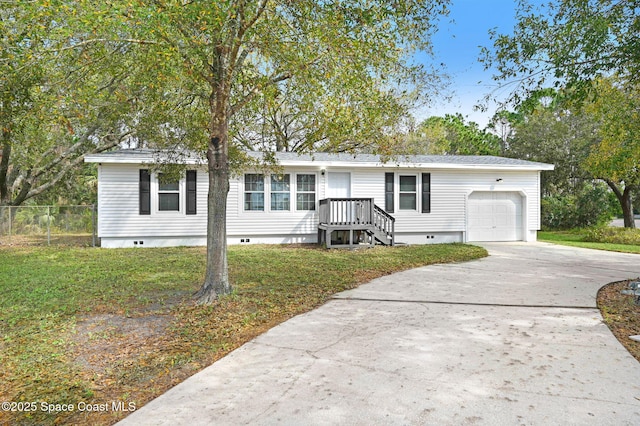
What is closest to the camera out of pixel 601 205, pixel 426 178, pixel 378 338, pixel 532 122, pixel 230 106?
pixel 378 338

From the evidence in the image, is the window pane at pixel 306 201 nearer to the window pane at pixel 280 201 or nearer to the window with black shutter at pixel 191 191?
the window pane at pixel 280 201

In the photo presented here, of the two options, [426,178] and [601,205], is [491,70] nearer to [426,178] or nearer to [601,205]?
[426,178]

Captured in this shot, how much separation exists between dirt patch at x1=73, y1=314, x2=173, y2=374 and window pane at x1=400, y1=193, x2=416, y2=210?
1089 cm

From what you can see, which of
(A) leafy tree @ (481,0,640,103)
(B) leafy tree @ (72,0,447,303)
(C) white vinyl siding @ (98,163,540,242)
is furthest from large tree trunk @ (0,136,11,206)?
(A) leafy tree @ (481,0,640,103)

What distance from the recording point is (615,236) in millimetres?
15438

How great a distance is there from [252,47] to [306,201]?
29.3 ft

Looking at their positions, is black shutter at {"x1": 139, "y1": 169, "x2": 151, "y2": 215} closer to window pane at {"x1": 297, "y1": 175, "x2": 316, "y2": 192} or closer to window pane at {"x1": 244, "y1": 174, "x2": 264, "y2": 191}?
window pane at {"x1": 244, "y1": 174, "x2": 264, "y2": 191}

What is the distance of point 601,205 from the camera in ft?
65.1

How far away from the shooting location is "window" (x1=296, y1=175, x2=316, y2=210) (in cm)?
1401

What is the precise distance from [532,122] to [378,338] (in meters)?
24.6

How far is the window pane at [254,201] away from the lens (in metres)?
13.6

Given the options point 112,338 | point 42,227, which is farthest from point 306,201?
point 42,227

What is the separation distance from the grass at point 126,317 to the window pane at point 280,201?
368 cm

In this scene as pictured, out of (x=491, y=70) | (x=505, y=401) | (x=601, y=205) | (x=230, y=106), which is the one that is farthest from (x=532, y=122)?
(x=505, y=401)
